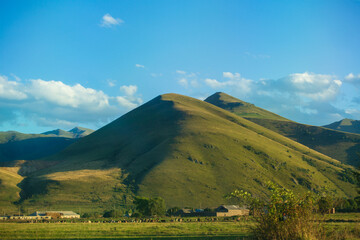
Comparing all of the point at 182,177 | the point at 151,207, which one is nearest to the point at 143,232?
the point at 151,207

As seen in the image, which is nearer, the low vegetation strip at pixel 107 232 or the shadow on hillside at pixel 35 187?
the low vegetation strip at pixel 107 232

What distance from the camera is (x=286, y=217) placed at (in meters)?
20.9

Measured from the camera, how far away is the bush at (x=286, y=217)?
2034 cm

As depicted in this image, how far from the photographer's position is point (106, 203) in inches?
5792

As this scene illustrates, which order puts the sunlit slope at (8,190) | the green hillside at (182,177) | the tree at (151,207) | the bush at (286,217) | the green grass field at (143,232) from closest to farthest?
the bush at (286,217) → the green grass field at (143,232) → the tree at (151,207) → the green hillside at (182,177) → the sunlit slope at (8,190)

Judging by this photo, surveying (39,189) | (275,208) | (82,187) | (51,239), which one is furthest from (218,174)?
(275,208)

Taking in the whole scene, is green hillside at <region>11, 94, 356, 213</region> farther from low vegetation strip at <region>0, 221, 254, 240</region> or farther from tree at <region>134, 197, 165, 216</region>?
low vegetation strip at <region>0, 221, 254, 240</region>

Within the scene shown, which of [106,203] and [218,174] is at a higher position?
[218,174]

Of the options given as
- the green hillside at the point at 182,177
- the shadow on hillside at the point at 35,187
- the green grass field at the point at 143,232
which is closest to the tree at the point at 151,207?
the green hillside at the point at 182,177

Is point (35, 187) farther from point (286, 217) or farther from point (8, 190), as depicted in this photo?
point (286, 217)

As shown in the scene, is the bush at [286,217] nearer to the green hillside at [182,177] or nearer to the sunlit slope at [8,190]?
the green hillside at [182,177]

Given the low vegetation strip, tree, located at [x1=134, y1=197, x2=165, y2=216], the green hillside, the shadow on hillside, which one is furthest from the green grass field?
the shadow on hillside

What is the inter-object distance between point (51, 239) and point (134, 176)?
140719 mm

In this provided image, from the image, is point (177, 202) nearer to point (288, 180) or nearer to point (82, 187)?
point (82, 187)
